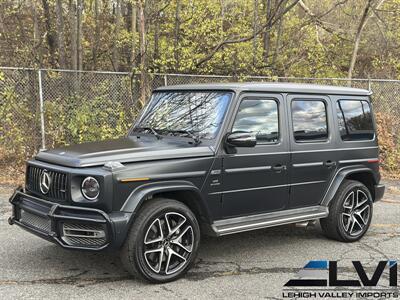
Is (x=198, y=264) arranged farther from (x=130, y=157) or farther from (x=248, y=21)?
(x=248, y=21)

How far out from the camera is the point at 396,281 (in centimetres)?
471

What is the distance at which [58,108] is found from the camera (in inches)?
408

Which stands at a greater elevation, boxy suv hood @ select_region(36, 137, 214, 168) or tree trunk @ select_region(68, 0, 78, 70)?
tree trunk @ select_region(68, 0, 78, 70)

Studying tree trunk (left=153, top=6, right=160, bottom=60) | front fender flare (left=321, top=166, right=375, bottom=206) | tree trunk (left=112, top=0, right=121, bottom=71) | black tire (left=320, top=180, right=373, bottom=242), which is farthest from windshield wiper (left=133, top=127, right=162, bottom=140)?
tree trunk (left=112, top=0, right=121, bottom=71)

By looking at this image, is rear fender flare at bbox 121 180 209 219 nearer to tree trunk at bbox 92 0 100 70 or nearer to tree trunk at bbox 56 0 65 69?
tree trunk at bbox 56 0 65 69

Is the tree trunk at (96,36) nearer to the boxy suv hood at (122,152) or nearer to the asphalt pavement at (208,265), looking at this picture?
the asphalt pavement at (208,265)

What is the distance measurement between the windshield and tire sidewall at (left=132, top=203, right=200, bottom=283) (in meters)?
0.89

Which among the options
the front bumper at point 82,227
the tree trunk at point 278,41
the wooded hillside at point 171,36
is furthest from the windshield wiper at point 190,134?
the tree trunk at point 278,41

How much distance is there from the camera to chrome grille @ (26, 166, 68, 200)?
4.32 metres

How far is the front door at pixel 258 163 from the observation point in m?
4.96

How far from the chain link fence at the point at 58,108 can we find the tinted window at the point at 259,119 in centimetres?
582

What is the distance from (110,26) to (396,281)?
11.0 m

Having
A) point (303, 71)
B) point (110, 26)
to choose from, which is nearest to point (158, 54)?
point (110, 26)

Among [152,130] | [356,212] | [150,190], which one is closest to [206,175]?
[150,190]
